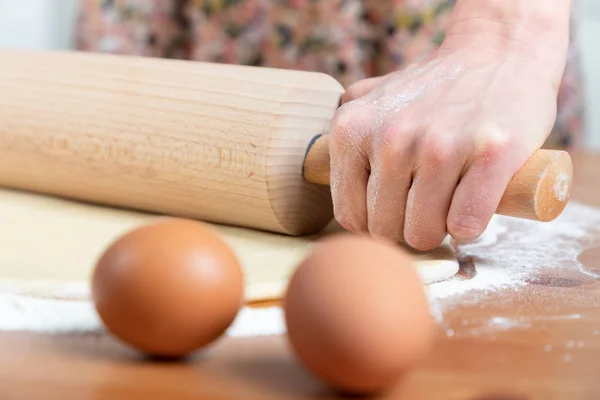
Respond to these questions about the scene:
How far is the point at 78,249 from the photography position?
1.09m

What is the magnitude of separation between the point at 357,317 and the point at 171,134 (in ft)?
2.52

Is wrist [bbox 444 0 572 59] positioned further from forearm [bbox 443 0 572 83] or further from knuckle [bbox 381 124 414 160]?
knuckle [bbox 381 124 414 160]

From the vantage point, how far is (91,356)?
72cm

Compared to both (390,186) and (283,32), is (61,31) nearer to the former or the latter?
(283,32)

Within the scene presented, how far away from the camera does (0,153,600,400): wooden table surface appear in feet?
2.12

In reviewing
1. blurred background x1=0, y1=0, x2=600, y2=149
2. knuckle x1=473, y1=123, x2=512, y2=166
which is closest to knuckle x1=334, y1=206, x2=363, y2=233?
knuckle x1=473, y1=123, x2=512, y2=166

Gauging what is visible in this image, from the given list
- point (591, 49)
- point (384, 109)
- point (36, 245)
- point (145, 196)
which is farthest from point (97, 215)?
point (591, 49)

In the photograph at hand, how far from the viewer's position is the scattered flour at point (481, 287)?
0.81m

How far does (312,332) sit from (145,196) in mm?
789

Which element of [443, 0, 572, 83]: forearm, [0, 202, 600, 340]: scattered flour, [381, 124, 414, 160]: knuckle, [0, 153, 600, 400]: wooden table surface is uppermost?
[443, 0, 572, 83]: forearm

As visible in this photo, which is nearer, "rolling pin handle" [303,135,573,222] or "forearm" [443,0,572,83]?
"rolling pin handle" [303,135,573,222]

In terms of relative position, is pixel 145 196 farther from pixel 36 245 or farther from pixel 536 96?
pixel 536 96

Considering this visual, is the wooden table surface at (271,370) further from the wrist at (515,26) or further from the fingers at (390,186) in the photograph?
the wrist at (515,26)

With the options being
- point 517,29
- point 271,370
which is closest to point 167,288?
point 271,370
